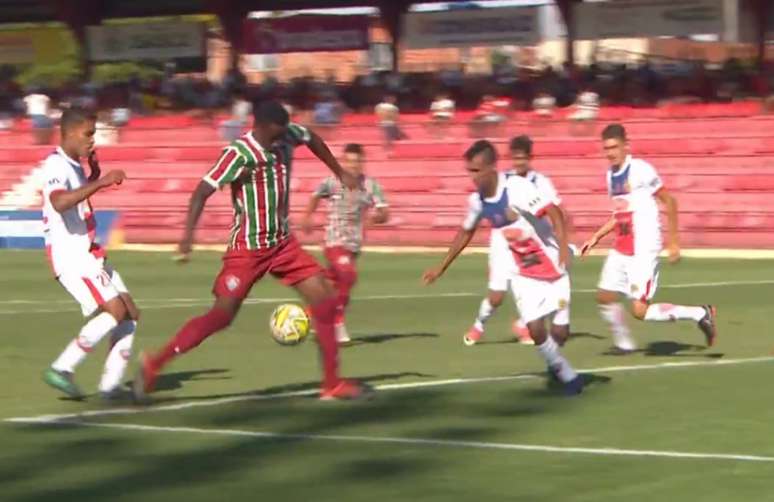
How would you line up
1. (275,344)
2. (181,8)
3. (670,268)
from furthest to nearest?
(181,8) < (670,268) < (275,344)

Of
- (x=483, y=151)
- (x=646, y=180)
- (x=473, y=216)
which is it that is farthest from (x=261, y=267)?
(x=646, y=180)

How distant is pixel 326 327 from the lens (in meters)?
10.3

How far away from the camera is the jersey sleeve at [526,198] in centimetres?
1091

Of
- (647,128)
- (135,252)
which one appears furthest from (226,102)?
(647,128)

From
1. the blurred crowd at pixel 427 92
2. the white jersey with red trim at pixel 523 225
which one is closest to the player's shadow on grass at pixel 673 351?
the white jersey with red trim at pixel 523 225

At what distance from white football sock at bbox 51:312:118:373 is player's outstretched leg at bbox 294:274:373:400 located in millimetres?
1222

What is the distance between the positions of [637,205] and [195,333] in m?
4.36

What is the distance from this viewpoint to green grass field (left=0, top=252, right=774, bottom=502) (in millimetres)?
7746

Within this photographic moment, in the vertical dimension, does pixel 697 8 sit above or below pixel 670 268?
above

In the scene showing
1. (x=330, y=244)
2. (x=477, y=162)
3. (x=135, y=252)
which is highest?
(x=477, y=162)

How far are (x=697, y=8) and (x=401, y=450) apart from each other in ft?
95.5

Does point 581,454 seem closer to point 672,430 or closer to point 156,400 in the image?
point 672,430

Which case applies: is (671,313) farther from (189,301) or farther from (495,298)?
(189,301)

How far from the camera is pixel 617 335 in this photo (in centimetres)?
1339
